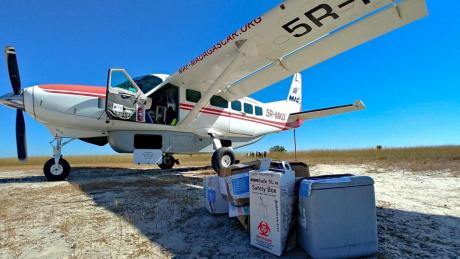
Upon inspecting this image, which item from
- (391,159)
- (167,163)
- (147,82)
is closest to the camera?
(147,82)

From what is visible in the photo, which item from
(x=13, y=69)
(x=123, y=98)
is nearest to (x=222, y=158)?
(x=123, y=98)

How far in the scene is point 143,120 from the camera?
27.9 ft

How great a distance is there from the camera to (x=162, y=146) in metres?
9.23

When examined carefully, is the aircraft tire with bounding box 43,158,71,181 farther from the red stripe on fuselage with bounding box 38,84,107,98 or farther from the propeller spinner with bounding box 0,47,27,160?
the red stripe on fuselage with bounding box 38,84,107,98

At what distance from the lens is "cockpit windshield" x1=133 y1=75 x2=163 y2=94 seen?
869 centimetres

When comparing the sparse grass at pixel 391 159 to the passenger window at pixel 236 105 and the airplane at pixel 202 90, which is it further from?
the passenger window at pixel 236 105

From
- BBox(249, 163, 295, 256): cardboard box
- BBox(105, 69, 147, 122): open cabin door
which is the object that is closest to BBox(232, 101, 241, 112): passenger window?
BBox(105, 69, 147, 122): open cabin door

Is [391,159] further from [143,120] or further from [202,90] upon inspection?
[143,120]

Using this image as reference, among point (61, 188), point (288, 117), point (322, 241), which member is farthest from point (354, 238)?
point (288, 117)

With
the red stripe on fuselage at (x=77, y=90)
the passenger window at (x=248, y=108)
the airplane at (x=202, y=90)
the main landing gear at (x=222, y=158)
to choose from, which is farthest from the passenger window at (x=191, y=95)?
the red stripe on fuselage at (x=77, y=90)

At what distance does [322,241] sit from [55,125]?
798cm

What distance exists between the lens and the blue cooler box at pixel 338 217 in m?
2.32

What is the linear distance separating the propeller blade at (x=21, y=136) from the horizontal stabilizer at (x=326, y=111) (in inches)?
391

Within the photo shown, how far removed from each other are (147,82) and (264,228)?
23.9ft
